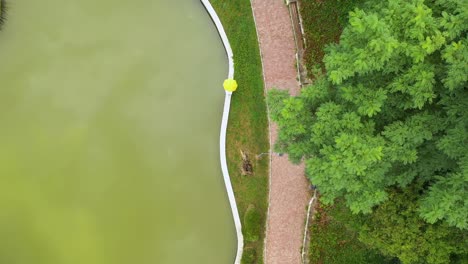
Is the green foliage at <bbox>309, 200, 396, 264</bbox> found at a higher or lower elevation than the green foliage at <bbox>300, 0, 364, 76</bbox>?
lower

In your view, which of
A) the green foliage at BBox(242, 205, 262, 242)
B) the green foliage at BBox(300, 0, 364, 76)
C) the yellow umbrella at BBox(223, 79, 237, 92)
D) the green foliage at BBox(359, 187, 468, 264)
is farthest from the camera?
the yellow umbrella at BBox(223, 79, 237, 92)

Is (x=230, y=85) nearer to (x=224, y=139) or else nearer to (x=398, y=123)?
(x=224, y=139)

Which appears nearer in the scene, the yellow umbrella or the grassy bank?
the grassy bank

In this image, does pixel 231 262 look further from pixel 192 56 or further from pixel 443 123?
pixel 443 123

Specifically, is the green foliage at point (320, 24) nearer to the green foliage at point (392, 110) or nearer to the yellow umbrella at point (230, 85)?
the yellow umbrella at point (230, 85)

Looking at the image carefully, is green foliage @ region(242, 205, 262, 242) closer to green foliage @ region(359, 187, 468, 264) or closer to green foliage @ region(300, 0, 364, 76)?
green foliage @ region(359, 187, 468, 264)

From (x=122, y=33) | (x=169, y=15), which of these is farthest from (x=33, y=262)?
(x=169, y=15)

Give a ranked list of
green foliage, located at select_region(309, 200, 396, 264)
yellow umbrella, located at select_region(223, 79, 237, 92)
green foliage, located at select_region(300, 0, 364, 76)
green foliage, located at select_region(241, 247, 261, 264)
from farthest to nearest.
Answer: yellow umbrella, located at select_region(223, 79, 237, 92) → green foliage, located at select_region(241, 247, 261, 264) → green foliage, located at select_region(300, 0, 364, 76) → green foliage, located at select_region(309, 200, 396, 264)

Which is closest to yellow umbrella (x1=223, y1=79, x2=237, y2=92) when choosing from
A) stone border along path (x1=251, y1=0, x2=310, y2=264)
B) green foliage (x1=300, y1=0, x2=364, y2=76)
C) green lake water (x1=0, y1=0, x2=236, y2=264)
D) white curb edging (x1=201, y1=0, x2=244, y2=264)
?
white curb edging (x1=201, y1=0, x2=244, y2=264)

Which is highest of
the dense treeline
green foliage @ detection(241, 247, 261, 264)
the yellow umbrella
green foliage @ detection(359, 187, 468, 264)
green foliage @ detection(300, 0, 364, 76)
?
green foliage @ detection(300, 0, 364, 76)
